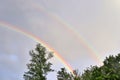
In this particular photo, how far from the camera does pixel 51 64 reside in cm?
6669

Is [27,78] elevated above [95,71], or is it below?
above

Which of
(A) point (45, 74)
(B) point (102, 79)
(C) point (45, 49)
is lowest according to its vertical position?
(B) point (102, 79)

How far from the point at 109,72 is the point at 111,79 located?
2139 millimetres

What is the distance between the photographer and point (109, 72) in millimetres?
57781

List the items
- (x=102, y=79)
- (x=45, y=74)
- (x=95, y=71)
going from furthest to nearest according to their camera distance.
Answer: (x=45, y=74) < (x=95, y=71) < (x=102, y=79)

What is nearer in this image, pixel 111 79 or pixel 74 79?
pixel 111 79

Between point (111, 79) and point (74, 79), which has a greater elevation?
point (74, 79)

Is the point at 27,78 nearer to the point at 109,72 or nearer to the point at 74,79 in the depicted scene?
the point at 74,79

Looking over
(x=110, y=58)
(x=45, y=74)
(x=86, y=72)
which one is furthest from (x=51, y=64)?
(x=110, y=58)

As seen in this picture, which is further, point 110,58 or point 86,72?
point 86,72

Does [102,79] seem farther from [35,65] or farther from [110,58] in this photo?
[35,65]

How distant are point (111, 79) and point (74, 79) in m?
13.1

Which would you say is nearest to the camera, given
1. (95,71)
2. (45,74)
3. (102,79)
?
(102,79)

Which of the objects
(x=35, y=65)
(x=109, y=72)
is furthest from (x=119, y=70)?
(x=35, y=65)
